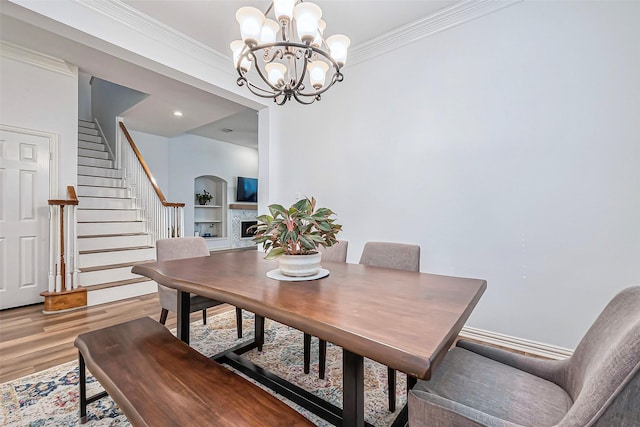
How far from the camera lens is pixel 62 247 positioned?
313 centimetres

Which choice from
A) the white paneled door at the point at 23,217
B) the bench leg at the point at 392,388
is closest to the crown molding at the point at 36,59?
the white paneled door at the point at 23,217

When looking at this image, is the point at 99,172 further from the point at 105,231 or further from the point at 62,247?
the point at 62,247

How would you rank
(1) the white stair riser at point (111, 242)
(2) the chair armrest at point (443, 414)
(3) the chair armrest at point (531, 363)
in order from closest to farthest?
(2) the chair armrest at point (443, 414) < (3) the chair armrest at point (531, 363) < (1) the white stair riser at point (111, 242)

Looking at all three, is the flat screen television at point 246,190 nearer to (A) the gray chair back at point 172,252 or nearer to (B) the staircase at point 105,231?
(B) the staircase at point 105,231

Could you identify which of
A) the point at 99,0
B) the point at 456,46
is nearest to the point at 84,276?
the point at 99,0

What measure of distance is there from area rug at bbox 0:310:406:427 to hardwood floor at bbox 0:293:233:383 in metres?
0.21

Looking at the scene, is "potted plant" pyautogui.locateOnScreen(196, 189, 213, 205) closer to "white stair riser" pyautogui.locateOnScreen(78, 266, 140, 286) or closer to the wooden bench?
"white stair riser" pyautogui.locateOnScreen(78, 266, 140, 286)

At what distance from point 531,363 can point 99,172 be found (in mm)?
6261

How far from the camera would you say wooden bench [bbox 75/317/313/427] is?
87 cm

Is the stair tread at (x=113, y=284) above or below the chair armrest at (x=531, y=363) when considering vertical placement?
below

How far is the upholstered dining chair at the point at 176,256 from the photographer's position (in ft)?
6.64

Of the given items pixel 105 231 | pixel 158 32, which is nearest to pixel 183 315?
pixel 158 32

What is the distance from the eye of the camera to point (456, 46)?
101 inches

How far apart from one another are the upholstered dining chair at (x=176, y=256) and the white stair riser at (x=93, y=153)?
4227 millimetres
